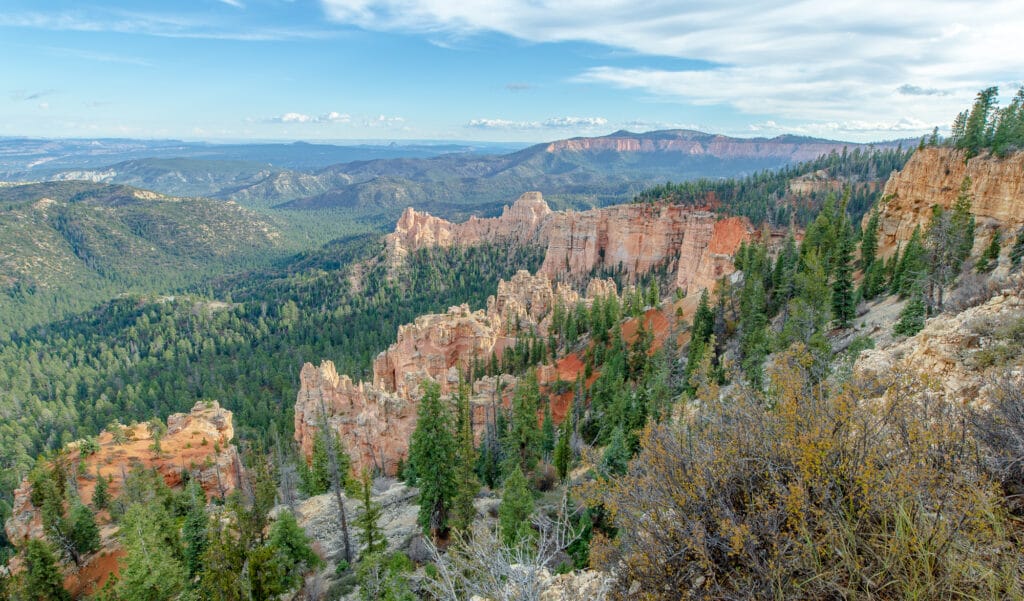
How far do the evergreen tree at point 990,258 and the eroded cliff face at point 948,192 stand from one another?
17.7 ft

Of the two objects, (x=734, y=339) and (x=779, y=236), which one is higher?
(x=779, y=236)

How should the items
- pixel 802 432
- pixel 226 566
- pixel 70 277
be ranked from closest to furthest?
pixel 802 432, pixel 226 566, pixel 70 277

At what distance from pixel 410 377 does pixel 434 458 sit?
26.1 metres

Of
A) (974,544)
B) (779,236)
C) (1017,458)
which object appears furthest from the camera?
(779,236)

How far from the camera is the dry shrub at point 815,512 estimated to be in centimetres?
560

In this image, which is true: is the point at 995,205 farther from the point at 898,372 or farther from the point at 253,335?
the point at 253,335

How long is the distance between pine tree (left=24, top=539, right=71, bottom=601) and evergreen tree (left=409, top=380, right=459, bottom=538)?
74.0 feet

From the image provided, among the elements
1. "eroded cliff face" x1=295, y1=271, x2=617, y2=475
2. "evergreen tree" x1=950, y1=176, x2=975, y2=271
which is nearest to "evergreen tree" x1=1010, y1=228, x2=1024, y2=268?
"evergreen tree" x1=950, y1=176, x2=975, y2=271

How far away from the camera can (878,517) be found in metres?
6.49

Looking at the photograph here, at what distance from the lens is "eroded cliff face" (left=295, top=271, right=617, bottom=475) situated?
46375mm

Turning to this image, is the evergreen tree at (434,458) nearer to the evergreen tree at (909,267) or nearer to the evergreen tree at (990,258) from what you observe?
the evergreen tree at (909,267)

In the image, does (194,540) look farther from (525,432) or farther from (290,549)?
(525,432)

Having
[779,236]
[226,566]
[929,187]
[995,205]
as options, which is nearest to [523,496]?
[226,566]

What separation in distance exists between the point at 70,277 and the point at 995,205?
26628cm
